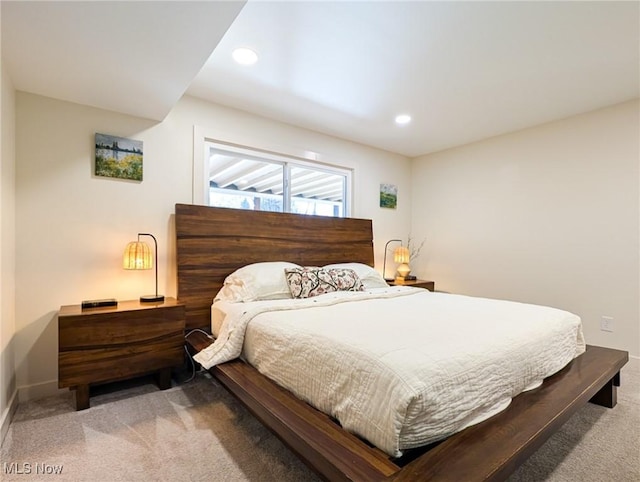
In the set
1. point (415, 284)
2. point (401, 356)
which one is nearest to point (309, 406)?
point (401, 356)

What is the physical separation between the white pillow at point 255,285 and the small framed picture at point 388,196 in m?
2.08

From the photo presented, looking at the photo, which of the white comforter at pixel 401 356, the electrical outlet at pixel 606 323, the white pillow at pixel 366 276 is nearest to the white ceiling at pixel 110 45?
the white comforter at pixel 401 356

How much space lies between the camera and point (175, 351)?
2324 millimetres

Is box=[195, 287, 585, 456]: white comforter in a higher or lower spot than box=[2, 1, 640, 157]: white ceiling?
lower

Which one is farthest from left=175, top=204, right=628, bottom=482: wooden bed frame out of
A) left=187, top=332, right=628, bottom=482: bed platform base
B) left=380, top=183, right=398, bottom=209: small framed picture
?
left=380, top=183, right=398, bottom=209: small framed picture

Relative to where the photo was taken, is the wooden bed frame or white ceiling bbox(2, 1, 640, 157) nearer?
the wooden bed frame

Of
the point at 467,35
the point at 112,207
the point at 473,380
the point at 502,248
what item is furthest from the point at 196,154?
the point at 502,248

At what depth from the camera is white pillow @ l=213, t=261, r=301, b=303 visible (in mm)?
2561

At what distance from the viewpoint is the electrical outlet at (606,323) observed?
9.73 feet

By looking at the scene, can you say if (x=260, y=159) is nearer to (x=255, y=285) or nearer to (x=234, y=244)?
(x=234, y=244)

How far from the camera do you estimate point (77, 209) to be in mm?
2400

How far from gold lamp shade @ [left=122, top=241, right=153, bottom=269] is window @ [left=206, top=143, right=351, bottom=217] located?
80 centimetres

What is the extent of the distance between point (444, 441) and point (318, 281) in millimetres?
1670

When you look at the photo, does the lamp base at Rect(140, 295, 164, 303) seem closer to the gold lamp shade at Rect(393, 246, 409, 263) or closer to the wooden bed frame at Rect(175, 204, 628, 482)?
the wooden bed frame at Rect(175, 204, 628, 482)
